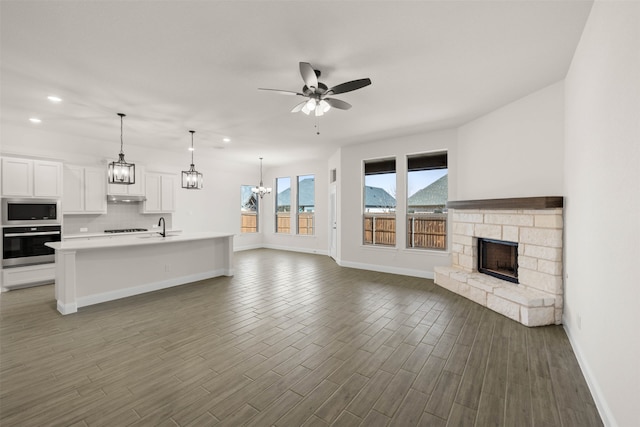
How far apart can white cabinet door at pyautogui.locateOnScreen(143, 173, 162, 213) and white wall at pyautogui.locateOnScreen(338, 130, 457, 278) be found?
465 centimetres

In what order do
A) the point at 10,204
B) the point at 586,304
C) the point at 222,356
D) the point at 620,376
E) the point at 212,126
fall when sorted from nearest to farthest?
the point at 620,376 < the point at 586,304 < the point at 222,356 < the point at 10,204 < the point at 212,126

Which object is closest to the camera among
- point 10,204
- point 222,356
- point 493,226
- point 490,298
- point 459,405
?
point 459,405

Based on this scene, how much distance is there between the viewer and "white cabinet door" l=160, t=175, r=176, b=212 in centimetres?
711

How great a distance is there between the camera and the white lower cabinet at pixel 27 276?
4.79 metres

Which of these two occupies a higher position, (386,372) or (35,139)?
(35,139)

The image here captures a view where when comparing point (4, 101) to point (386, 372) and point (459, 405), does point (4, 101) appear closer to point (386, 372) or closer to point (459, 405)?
point (386, 372)

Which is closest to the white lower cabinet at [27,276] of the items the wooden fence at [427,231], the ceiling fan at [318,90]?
the ceiling fan at [318,90]

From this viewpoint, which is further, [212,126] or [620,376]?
[212,126]

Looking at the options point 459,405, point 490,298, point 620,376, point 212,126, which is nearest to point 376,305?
point 490,298

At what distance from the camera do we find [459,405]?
2.03 m

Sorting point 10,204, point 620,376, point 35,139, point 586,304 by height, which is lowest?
point 620,376

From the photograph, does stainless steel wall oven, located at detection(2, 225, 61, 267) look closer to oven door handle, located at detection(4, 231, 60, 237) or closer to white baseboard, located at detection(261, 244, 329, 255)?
oven door handle, located at detection(4, 231, 60, 237)

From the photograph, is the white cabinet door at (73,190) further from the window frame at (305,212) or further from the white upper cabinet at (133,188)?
the window frame at (305,212)

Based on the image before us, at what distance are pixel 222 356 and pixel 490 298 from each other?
3.62 m
